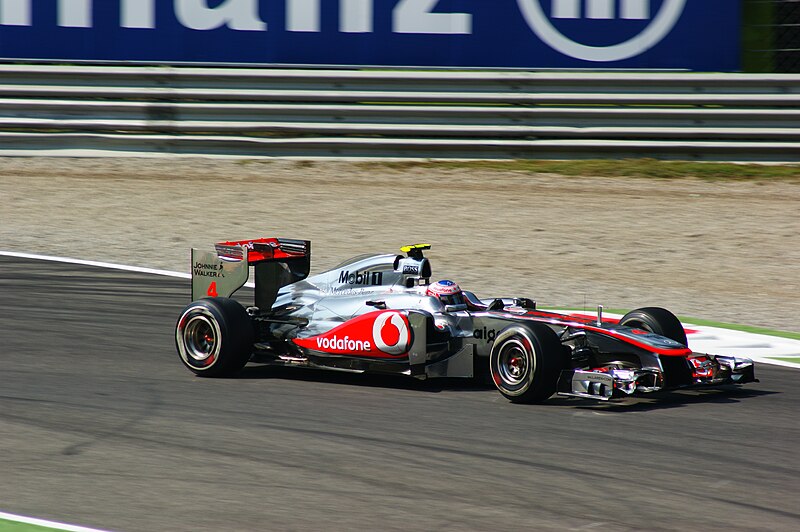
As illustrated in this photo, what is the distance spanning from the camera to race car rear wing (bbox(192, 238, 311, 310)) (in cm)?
823

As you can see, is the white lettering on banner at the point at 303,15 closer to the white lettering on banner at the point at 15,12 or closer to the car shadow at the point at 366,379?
the white lettering on banner at the point at 15,12

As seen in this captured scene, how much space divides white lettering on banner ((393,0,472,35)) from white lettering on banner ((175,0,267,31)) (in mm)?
1867

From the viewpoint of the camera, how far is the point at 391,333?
23.9 feet

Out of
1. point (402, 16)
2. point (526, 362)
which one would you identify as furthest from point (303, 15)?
point (526, 362)

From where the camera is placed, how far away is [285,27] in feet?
51.3

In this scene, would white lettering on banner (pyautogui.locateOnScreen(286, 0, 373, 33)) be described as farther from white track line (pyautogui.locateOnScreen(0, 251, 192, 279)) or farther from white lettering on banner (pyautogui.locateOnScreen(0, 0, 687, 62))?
white track line (pyautogui.locateOnScreen(0, 251, 192, 279))

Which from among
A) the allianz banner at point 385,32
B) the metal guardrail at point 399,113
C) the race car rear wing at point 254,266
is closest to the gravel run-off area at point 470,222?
the metal guardrail at point 399,113

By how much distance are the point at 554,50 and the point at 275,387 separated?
358 inches

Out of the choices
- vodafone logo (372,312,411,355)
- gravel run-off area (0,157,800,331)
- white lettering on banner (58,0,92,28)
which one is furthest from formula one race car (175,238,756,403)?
white lettering on banner (58,0,92,28)

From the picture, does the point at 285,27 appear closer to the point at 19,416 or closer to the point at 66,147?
the point at 66,147

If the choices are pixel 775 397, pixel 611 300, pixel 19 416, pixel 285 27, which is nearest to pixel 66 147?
pixel 285 27

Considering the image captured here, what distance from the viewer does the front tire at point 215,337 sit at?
7637 mm

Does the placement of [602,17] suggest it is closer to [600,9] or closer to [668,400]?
[600,9]

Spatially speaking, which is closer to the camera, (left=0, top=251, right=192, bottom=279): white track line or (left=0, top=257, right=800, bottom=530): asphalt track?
(left=0, top=257, right=800, bottom=530): asphalt track
